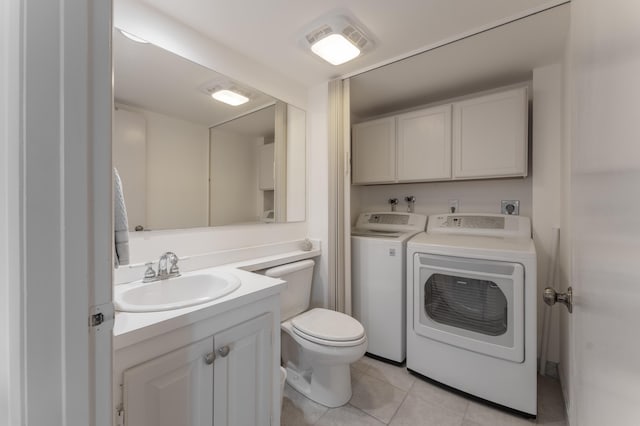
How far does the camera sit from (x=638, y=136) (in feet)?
1.14

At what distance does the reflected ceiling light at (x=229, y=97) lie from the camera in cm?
168

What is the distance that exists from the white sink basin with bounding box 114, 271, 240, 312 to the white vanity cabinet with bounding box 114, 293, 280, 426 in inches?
5.1

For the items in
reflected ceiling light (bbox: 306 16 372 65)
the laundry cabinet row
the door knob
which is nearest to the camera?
the door knob

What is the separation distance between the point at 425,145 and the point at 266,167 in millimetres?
1410

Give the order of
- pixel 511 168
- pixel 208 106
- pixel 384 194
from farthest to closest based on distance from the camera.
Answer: pixel 384 194, pixel 511 168, pixel 208 106

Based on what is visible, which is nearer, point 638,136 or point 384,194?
point 638,136

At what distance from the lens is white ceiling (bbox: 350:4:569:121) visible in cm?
154

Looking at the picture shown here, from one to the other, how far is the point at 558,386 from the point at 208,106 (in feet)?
9.88

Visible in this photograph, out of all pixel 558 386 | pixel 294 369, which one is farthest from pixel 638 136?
pixel 558 386

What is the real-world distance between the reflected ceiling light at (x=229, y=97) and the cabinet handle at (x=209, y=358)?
4.87ft

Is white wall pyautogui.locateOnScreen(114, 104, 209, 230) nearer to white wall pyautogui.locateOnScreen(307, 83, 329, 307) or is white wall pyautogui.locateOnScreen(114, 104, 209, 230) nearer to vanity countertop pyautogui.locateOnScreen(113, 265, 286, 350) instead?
vanity countertop pyautogui.locateOnScreen(113, 265, 286, 350)

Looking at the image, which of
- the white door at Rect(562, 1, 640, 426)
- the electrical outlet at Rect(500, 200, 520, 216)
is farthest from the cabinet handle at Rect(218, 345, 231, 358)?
the electrical outlet at Rect(500, 200, 520, 216)

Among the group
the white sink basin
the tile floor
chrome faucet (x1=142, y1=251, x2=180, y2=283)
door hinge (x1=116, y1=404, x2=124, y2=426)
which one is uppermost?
chrome faucet (x1=142, y1=251, x2=180, y2=283)

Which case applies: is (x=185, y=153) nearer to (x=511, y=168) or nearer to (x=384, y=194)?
(x=384, y=194)
